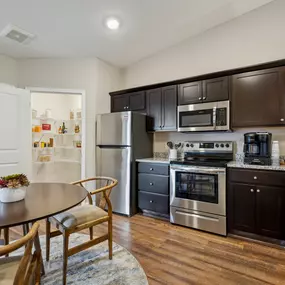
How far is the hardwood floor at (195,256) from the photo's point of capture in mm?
1868

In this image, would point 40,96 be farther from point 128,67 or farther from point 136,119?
point 136,119

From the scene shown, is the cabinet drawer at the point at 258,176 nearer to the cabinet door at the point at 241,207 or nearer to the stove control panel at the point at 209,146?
the cabinet door at the point at 241,207

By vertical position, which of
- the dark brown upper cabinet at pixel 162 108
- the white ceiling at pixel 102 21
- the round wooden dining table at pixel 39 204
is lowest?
the round wooden dining table at pixel 39 204

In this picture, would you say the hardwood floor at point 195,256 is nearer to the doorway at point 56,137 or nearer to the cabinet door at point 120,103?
the cabinet door at point 120,103

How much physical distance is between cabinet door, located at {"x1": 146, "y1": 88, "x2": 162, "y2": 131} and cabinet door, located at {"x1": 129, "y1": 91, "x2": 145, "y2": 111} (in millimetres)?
127

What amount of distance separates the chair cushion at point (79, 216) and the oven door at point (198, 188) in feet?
4.20

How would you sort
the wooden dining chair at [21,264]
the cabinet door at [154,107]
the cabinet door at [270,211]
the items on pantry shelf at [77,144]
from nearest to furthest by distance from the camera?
1. the wooden dining chair at [21,264]
2. the cabinet door at [270,211]
3. the cabinet door at [154,107]
4. the items on pantry shelf at [77,144]

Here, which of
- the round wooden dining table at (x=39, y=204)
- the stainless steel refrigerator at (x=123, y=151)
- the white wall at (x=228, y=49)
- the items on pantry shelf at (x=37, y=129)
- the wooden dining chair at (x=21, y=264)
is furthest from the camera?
the items on pantry shelf at (x=37, y=129)

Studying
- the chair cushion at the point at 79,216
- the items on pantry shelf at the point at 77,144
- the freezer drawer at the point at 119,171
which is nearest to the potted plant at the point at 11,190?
the chair cushion at the point at 79,216

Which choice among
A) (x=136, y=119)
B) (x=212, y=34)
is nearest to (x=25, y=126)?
(x=136, y=119)

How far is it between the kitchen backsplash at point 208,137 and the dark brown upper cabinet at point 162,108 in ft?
1.00

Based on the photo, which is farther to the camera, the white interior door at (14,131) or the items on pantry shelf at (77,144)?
the items on pantry shelf at (77,144)

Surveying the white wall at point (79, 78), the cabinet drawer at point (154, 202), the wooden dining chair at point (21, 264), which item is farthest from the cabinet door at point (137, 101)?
the wooden dining chair at point (21, 264)

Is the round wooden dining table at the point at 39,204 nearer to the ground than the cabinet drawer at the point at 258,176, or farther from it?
nearer to the ground
